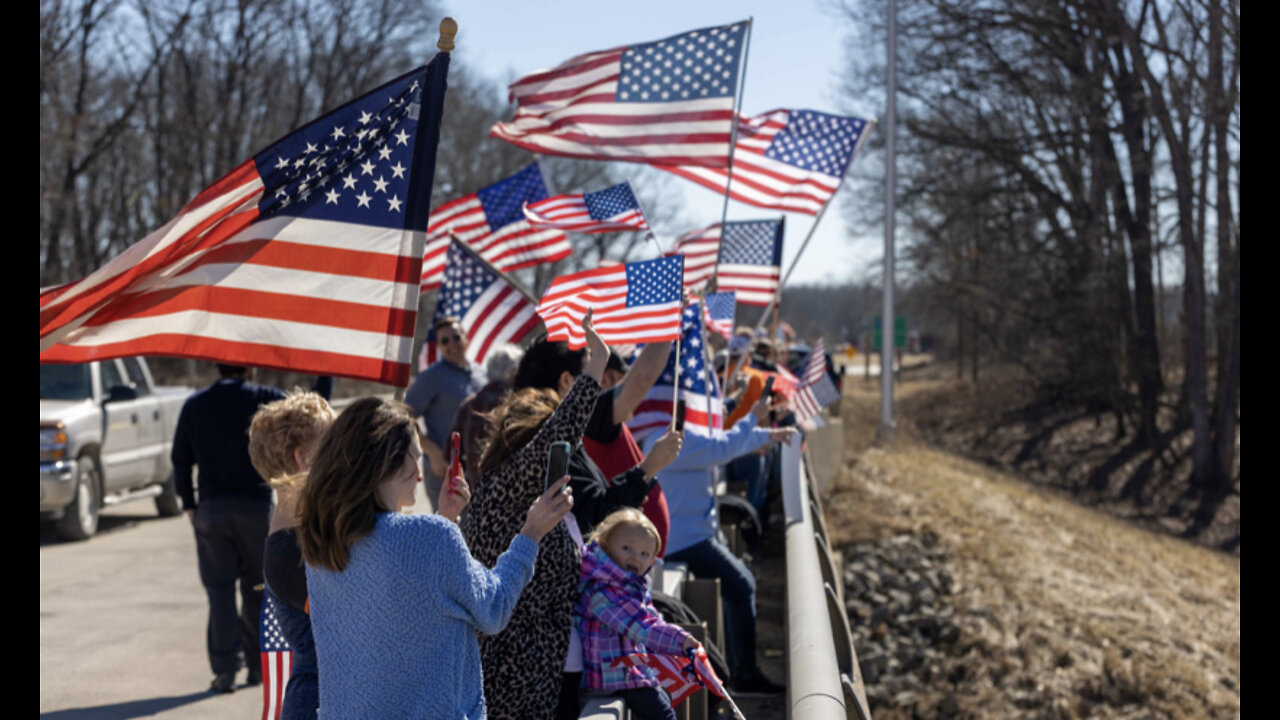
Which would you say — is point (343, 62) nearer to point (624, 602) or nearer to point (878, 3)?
point (878, 3)

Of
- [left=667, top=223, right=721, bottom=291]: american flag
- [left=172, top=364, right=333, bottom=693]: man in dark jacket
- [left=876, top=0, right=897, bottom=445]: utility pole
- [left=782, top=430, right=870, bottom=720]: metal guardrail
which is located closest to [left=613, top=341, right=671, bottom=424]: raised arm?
[left=782, top=430, right=870, bottom=720]: metal guardrail

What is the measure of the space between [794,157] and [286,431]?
7.14 m

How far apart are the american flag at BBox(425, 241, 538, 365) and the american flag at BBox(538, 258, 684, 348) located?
135 inches

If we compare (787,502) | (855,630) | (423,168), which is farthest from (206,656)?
(855,630)

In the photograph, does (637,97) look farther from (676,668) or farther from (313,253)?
(676,668)

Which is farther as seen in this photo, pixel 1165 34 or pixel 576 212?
pixel 1165 34

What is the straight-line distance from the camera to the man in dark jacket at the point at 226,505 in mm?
7543

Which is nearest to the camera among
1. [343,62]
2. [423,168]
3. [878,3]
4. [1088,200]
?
[423,168]

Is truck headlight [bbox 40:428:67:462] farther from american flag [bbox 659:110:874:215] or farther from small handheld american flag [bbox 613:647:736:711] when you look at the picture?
small handheld american flag [bbox 613:647:736:711]

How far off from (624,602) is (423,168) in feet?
6.47

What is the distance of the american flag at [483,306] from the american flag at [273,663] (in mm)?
5728

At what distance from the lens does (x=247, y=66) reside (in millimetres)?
39406
